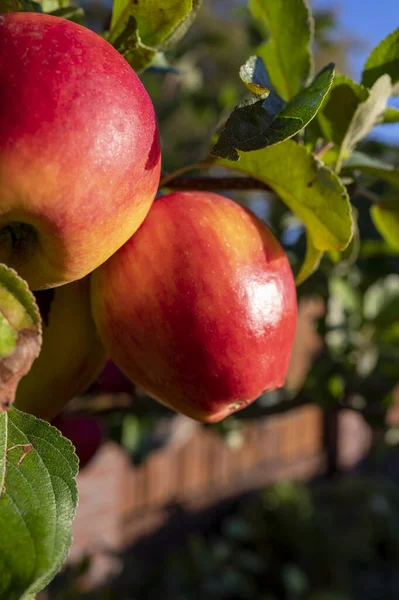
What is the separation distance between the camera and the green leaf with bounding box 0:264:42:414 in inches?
14.4

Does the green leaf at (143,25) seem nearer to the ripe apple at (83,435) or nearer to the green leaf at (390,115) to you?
the green leaf at (390,115)

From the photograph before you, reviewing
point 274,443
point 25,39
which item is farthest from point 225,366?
point 274,443

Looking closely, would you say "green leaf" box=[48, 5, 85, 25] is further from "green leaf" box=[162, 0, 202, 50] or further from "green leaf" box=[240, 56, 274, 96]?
"green leaf" box=[240, 56, 274, 96]

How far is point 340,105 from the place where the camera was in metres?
0.59

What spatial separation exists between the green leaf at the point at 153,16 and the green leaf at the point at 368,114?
0.19m

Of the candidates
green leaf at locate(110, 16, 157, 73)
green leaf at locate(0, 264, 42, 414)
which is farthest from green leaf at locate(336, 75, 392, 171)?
green leaf at locate(0, 264, 42, 414)

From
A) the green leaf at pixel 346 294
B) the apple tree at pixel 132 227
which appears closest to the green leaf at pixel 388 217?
the apple tree at pixel 132 227

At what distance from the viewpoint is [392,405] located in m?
1.17

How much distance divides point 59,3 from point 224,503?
12.9 feet

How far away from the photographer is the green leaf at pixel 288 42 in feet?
2.16

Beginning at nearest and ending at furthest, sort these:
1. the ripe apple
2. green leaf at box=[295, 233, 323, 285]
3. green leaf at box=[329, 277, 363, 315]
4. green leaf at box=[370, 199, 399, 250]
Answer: green leaf at box=[295, 233, 323, 285]
green leaf at box=[370, 199, 399, 250]
the ripe apple
green leaf at box=[329, 277, 363, 315]

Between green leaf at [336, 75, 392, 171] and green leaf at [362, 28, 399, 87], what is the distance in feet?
0.09

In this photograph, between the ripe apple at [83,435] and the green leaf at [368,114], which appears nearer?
the green leaf at [368,114]

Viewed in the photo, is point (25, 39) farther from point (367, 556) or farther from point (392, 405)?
point (367, 556)
